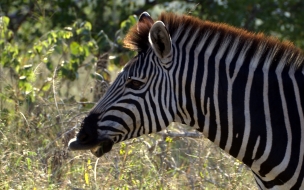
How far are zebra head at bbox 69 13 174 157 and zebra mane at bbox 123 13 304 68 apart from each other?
0.14m

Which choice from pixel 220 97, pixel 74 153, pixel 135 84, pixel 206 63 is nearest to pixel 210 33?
pixel 206 63

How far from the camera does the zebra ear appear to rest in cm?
447

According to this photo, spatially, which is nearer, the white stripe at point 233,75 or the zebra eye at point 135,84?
the white stripe at point 233,75

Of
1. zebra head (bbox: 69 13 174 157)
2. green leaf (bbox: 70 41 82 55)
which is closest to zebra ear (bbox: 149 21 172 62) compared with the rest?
zebra head (bbox: 69 13 174 157)

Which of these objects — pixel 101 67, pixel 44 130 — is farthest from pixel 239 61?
pixel 101 67

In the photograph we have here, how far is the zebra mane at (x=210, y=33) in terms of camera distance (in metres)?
4.53

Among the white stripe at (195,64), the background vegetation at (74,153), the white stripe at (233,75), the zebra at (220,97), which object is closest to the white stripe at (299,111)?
the zebra at (220,97)

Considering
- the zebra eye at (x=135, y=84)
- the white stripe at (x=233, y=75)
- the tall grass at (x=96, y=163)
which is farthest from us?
the tall grass at (x=96, y=163)

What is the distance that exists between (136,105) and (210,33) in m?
0.73

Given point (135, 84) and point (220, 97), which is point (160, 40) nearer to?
point (135, 84)

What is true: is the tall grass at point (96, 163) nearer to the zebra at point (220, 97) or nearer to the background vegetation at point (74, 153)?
the background vegetation at point (74, 153)

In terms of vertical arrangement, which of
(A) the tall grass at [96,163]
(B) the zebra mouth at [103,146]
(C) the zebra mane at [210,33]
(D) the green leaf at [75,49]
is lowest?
(A) the tall grass at [96,163]

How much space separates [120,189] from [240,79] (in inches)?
74.3

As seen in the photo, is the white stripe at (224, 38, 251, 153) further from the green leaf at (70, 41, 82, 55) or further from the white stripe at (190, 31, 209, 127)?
the green leaf at (70, 41, 82, 55)
